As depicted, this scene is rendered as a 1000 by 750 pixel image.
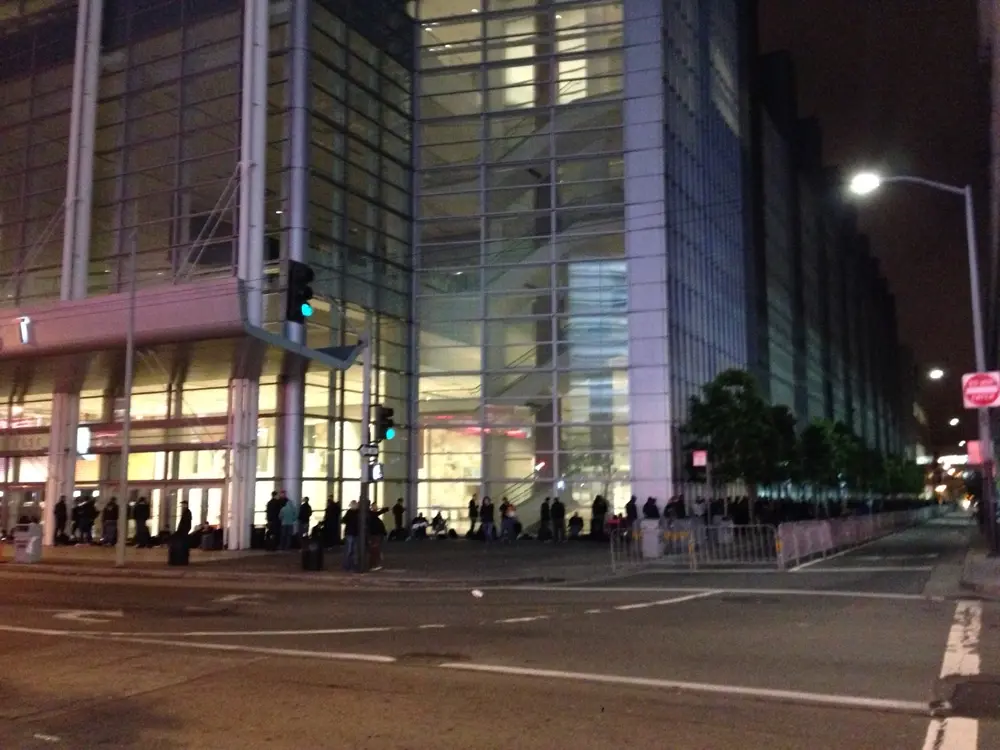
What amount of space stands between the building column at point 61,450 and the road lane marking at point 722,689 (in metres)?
26.6

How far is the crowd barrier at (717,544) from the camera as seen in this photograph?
72.8 ft

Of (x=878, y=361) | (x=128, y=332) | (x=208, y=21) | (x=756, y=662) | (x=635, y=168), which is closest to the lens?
(x=756, y=662)

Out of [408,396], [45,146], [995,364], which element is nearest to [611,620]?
[408,396]

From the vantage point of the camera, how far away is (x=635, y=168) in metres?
35.2

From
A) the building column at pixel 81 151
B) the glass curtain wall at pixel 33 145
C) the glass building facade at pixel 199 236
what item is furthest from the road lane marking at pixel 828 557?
the glass curtain wall at pixel 33 145

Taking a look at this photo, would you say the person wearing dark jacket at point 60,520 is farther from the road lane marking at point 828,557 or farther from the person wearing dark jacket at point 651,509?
the road lane marking at point 828,557

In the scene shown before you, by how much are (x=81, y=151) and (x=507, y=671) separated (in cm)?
3004

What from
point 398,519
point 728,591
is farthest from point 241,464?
point 728,591

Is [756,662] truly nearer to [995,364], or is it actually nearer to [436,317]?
[436,317]

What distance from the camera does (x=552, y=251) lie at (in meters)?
35.8

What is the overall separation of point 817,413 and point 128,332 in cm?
6113

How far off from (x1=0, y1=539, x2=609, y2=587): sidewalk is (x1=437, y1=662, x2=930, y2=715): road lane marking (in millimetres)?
9995

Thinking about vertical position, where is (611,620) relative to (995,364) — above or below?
below

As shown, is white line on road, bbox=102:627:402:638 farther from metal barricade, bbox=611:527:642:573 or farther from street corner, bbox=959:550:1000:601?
metal barricade, bbox=611:527:642:573
